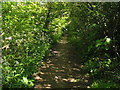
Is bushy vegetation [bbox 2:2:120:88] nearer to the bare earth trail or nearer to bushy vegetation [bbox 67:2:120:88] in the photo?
bushy vegetation [bbox 67:2:120:88]

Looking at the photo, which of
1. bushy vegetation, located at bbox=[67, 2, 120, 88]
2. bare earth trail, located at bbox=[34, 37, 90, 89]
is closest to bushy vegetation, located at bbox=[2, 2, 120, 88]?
bushy vegetation, located at bbox=[67, 2, 120, 88]

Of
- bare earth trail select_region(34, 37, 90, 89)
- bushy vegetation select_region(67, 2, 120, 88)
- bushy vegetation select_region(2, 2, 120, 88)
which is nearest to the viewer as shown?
bushy vegetation select_region(2, 2, 120, 88)

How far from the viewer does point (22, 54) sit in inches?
198

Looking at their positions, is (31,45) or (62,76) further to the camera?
(62,76)

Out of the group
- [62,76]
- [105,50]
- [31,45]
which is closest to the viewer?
[31,45]

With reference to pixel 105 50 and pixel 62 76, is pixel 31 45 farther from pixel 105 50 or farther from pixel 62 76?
pixel 105 50

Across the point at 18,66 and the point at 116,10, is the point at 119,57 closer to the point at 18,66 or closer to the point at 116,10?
the point at 116,10

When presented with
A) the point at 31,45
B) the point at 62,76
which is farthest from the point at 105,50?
the point at 31,45

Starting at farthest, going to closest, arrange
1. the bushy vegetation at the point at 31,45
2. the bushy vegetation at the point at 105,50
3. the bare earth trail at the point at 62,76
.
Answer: the bare earth trail at the point at 62,76 < the bushy vegetation at the point at 105,50 < the bushy vegetation at the point at 31,45

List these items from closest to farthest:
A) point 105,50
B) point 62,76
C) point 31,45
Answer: point 31,45, point 62,76, point 105,50

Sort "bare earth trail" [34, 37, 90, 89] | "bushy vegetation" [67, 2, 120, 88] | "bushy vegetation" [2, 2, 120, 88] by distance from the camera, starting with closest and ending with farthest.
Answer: "bushy vegetation" [2, 2, 120, 88], "bushy vegetation" [67, 2, 120, 88], "bare earth trail" [34, 37, 90, 89]

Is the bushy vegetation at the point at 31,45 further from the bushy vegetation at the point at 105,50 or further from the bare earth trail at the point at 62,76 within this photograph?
the bare earth trail at the point at 62,76

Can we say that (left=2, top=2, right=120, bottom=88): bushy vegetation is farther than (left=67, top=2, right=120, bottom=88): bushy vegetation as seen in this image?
No

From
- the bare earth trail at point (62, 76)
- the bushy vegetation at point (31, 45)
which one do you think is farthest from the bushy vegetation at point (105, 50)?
the bare earth trail at point (62, 76)
